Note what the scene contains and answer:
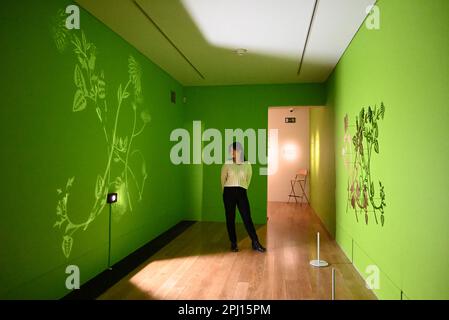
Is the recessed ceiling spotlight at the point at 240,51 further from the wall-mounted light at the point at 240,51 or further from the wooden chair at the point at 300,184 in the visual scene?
the wooden chair at the point at 300,184

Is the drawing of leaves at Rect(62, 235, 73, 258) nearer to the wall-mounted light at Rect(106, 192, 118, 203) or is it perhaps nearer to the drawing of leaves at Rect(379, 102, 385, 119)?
the wall-mounted light at Rect(106, 192, 118, 203)

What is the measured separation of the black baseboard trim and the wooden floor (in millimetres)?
91

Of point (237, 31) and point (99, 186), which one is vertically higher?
point (237, 31)

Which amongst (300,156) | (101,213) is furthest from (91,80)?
(300,156)

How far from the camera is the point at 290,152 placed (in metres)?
9.31

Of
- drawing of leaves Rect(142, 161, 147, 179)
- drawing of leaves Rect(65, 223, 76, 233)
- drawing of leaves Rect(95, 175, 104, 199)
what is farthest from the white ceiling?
drawing of leaves Rect(65, 223, 76, 233)

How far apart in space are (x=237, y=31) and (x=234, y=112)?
277 centimetres

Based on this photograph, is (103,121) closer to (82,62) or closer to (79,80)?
(79,80)

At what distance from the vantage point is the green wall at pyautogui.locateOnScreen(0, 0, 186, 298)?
2260 millimetres

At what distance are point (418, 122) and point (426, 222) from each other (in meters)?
0.68

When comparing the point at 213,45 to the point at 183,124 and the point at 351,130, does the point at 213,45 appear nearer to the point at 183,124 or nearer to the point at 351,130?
the point at 351,130

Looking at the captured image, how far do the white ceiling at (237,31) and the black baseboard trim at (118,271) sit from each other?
9.29 ft

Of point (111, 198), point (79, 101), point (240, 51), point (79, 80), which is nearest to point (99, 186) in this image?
point (111, 198)

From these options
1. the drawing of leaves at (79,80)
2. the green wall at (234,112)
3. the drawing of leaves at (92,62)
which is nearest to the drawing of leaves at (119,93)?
the drawing of leaves at (92,62)
